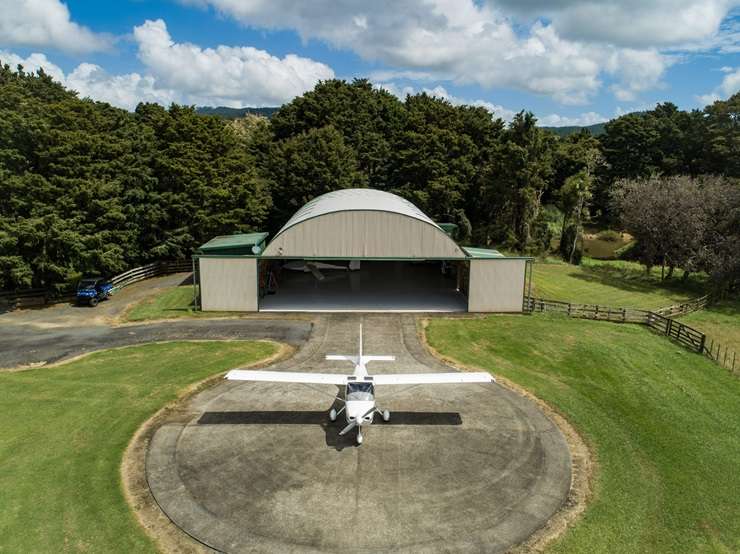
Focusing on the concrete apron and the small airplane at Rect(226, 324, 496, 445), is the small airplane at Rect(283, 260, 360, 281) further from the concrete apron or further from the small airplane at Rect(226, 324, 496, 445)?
the small airplane at Rect(226, 324, 496, 445)

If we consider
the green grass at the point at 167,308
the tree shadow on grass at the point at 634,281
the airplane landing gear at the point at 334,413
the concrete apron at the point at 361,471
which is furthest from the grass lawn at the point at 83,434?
the tree shadow on grass at the point at 634,281

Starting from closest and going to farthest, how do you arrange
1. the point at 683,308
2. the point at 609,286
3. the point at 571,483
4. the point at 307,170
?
the point at 571,483, the point at 683,308, the point at 609,286, the point at 307,170

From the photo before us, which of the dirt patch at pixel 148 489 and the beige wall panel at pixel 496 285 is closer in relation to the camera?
the dirt patch at pixel 148 489

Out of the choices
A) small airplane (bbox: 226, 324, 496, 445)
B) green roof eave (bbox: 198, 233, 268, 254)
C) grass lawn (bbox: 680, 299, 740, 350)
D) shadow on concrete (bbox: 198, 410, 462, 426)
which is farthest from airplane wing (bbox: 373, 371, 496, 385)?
green roof eave (bbox: 198, 233, 268, 254)

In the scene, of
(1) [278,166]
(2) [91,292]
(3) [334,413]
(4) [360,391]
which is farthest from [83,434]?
(1) [278,166]

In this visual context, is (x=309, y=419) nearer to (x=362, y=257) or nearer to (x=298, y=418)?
(x=298, y=418)

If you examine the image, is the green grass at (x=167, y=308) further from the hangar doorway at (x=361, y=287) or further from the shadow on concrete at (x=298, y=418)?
the shadow on concrete at (x=298, y=418)

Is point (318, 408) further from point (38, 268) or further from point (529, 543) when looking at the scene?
point (38, 268)
